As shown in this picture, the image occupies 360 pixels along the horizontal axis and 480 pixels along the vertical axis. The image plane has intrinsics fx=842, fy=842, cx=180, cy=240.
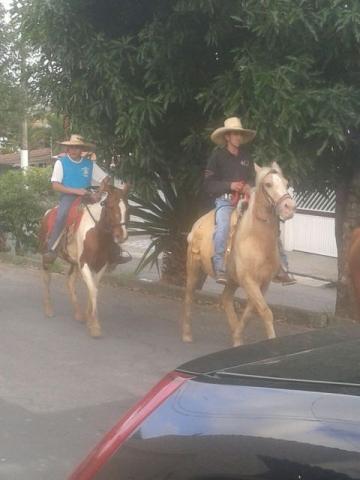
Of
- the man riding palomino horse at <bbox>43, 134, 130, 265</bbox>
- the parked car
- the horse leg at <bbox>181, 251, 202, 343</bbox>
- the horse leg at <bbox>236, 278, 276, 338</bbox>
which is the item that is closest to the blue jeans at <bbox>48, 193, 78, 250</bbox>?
the man riding palomino horse at <bbox>43, 134, 130, 265</bbox>

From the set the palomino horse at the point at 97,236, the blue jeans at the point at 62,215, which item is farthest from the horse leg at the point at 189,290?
the blue jeans at the point at 62,215

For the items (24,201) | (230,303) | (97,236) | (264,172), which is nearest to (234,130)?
(264,172)

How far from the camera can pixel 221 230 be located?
29.4ft

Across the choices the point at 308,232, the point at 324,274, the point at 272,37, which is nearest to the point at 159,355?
the point at 272,37

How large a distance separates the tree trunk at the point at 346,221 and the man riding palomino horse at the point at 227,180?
176cm

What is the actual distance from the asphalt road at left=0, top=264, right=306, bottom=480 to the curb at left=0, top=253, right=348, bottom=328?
16 cm

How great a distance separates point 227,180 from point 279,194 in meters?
1.17

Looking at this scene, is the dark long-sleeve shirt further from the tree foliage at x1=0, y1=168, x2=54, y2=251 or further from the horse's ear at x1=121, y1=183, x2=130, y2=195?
the tree foliage at x1=0, y1=168, x2=54, y2=251

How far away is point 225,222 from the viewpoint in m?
9.00

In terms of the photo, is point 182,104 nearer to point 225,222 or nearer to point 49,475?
point 225,222

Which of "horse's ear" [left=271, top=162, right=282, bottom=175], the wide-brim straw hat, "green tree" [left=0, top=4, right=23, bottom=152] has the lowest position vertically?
"horse's ear" [left=271, top=162, right=282, bottom=175]

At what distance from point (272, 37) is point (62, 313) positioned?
4.92 m

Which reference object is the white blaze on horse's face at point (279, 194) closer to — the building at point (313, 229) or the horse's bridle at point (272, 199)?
the horse's bridle at point (272, 199)

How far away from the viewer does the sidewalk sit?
16.6 m
